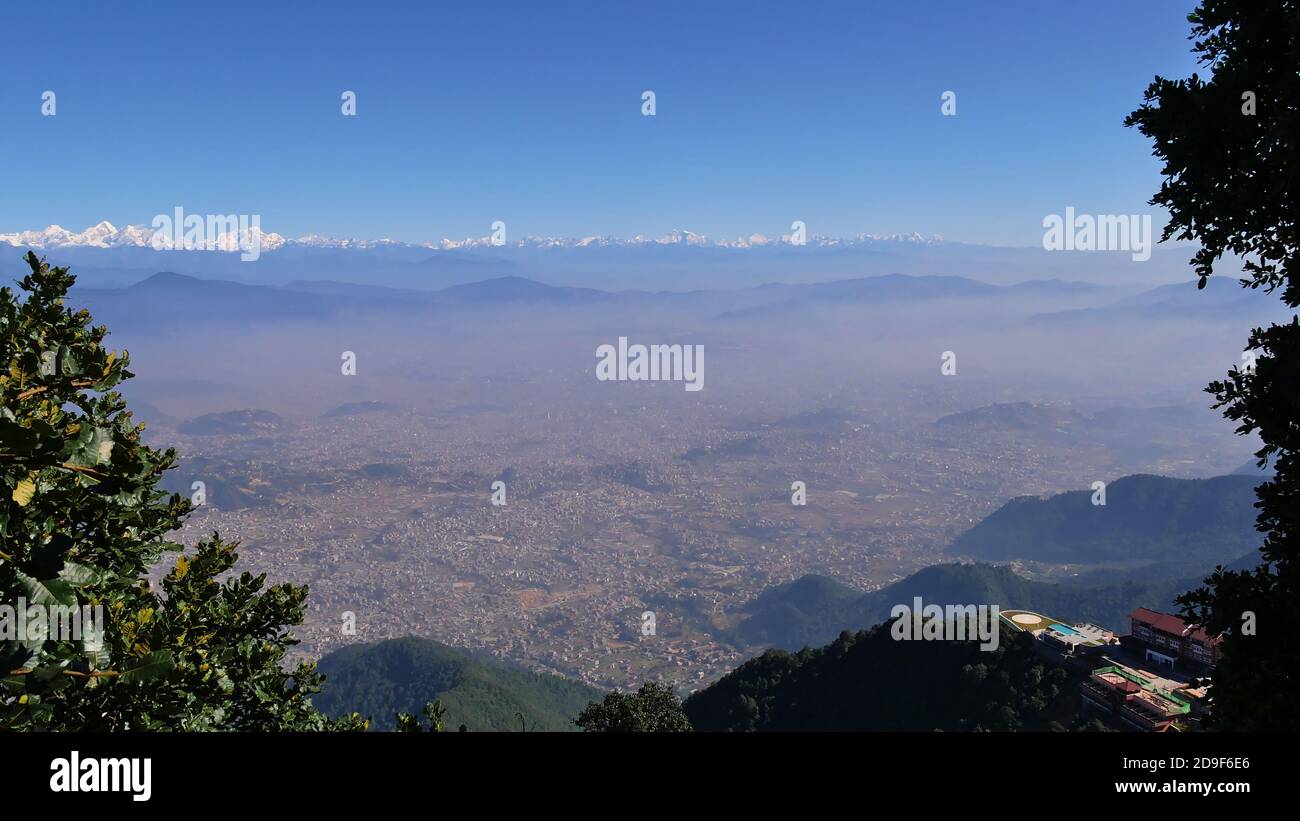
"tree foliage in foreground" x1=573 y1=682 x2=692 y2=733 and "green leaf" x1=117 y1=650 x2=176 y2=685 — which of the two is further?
"tree foliage in foreground" x1=573 y1=682 x2=692 y2=733

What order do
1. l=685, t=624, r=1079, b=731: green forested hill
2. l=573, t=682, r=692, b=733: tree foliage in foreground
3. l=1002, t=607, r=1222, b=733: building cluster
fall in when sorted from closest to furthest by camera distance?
l=573, t=682, r=692, b=733: tree foliage in foreground < l=1002, t=607, r=1222, b=733: building cluster < l=685, t=624, r=1079, b=731: green forested hill

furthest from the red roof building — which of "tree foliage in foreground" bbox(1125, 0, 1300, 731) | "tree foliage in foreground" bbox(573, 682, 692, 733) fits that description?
"tree foliage in foreground" bbox(1125, 0, 1300, 731)

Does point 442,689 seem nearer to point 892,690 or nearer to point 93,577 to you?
point 892,690

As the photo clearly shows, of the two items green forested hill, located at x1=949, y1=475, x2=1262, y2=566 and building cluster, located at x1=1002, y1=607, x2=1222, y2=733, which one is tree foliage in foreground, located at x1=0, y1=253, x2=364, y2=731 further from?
green forested hill, located at x1=949, y1=475, x2=1262, y2=566

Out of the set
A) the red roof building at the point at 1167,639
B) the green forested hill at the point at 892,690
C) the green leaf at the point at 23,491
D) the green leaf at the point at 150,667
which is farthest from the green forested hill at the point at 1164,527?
the green leaf at the point at 23,491

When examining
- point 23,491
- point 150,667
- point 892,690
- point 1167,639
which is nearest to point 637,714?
point 150,667

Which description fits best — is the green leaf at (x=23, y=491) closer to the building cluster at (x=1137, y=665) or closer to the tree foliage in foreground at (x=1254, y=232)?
the tree foliage in foreground at (x=1254, y=232)
